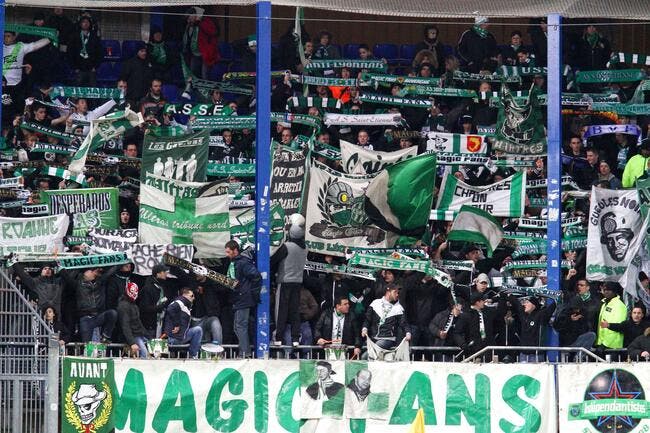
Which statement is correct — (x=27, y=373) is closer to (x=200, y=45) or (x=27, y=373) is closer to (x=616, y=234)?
(x=616, y=234)

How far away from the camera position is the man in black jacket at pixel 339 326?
24.4 meters

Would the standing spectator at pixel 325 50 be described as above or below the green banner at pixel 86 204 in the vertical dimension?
above

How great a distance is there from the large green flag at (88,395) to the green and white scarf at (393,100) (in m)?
10.0

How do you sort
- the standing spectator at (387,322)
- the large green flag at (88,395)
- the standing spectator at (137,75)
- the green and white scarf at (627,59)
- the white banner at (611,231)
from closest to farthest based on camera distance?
1. the large green flag at (88,395)
2. the standing spectator at (387,322)
3. the white banner at (611,231)
4. the standing spectator at (137,75)
5. the green and white scarf at (627,59)

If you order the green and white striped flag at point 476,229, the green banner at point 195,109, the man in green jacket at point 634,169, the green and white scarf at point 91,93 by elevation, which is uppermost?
the green and white scarf at point 91,93

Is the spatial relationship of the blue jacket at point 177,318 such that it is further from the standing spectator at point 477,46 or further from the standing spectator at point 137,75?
the standing spectator at point 477,46

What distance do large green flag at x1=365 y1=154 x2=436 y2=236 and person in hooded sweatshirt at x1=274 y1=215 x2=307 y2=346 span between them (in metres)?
1.72

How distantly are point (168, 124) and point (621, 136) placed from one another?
801 centimetres

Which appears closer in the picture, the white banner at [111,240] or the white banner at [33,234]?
the white banner at [33,234]

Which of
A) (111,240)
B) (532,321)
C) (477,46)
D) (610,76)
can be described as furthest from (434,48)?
(111,240)

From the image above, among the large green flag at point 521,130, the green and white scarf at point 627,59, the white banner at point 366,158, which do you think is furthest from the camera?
the green and white scarf at point 627,59

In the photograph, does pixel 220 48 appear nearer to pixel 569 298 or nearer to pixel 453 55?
pixel 453 55

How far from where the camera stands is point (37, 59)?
29.7 meters

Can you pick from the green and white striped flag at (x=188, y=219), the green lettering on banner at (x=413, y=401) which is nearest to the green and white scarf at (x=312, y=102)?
the green and white striped flag at (x=188, y=219)
